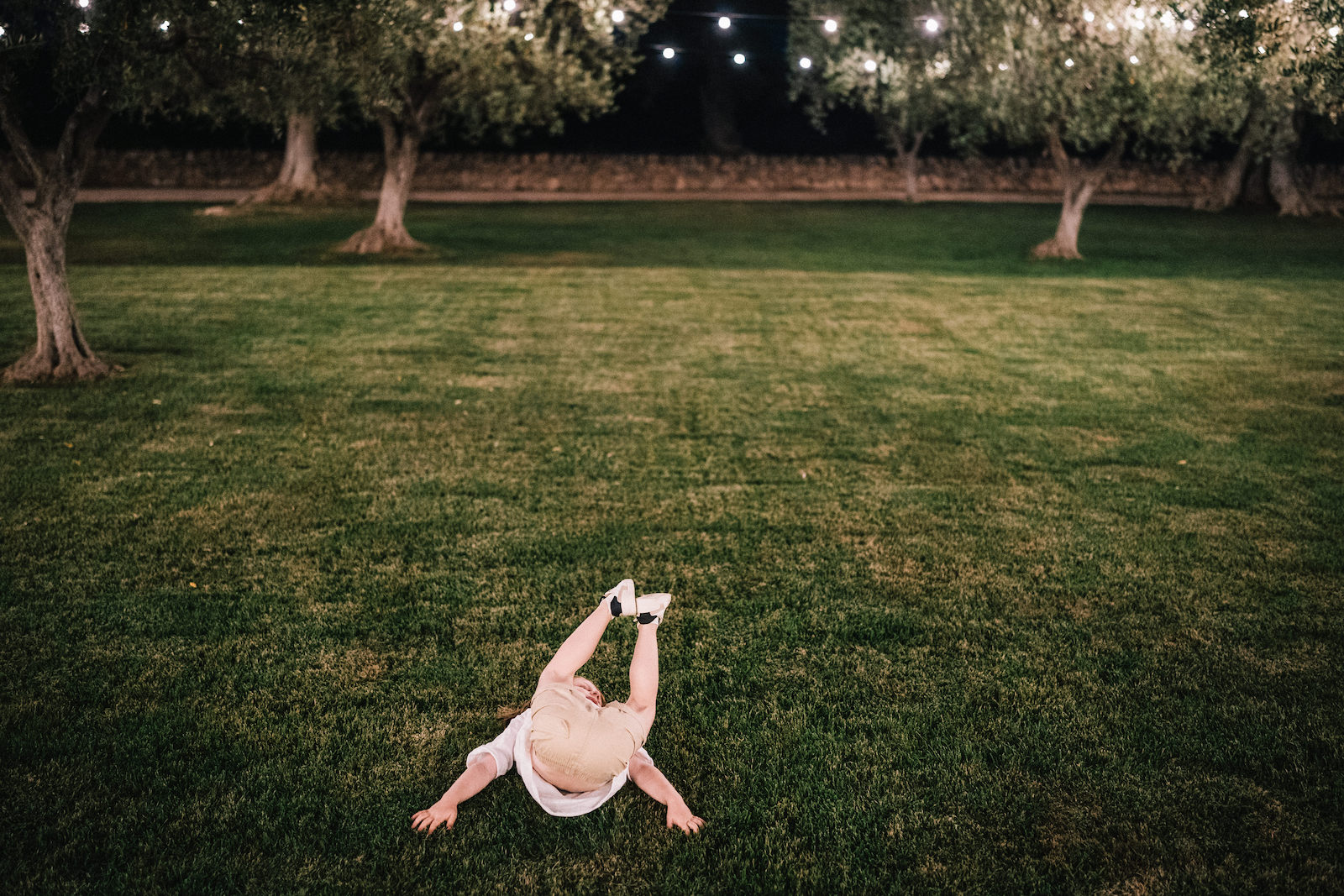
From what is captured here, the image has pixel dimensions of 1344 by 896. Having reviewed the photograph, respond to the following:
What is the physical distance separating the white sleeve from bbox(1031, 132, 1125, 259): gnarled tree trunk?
19.0 metres

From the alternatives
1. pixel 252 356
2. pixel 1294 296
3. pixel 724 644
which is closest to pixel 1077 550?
pixel 724 644

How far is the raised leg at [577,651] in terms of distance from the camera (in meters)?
3.90

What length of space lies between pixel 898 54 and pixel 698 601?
22.1m

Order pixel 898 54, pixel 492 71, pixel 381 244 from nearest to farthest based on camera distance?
1. pixel 492 71
2. pixel 381 244
3. pixel 898 54

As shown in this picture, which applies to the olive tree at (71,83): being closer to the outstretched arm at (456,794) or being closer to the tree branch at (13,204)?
the tree branch at (13,204)

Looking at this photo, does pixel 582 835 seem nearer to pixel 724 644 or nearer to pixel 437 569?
pixel 724 644

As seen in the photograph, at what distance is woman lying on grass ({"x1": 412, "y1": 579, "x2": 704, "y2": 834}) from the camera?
12.0 ft

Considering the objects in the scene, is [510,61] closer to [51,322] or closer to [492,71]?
[492,71]

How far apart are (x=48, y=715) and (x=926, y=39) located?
905 inches

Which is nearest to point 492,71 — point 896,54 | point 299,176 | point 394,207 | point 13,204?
point 394,207

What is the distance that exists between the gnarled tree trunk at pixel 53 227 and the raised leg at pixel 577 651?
7.99 metres

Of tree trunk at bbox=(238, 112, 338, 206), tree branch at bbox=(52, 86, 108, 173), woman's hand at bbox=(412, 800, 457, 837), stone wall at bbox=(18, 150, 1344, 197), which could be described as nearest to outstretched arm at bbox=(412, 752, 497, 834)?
woman's hand at bbox=(412, 800, 457, 837)

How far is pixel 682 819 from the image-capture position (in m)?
3.76

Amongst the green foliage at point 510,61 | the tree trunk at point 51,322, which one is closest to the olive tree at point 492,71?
the green foliage at point 510,61
